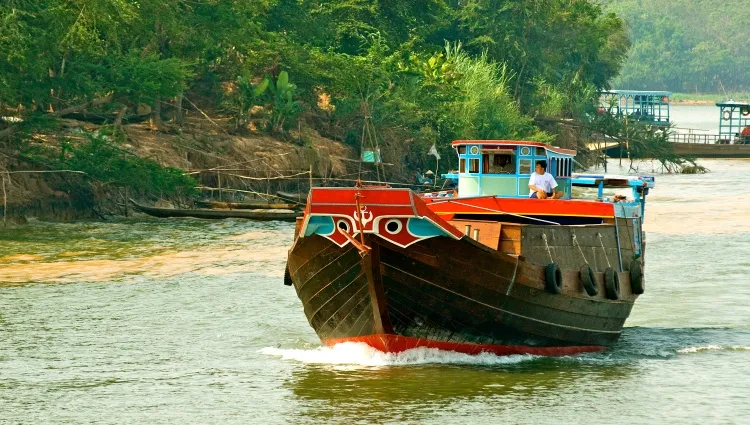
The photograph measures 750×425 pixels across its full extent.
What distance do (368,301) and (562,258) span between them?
2.87 meters

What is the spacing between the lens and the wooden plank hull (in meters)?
17.7

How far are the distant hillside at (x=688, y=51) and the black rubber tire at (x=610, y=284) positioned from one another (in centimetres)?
15168

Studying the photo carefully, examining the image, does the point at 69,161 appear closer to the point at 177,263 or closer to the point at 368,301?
the point at 177,263

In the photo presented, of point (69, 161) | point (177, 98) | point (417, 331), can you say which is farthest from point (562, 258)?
point (177, 98)

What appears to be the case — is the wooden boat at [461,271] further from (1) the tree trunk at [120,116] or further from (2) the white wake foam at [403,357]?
(1) the tree trunk at [120,116]

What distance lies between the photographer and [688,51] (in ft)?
582

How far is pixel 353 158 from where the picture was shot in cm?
4675

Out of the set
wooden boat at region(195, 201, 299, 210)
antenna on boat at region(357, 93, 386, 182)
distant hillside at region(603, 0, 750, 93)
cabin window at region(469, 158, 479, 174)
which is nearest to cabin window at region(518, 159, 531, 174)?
cabin window at region(469, 158, 479, 174)

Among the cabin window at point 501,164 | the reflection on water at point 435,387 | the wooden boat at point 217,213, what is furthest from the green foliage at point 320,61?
the reflection on water at point 435,387

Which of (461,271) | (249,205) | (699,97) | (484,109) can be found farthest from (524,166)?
(699,97)

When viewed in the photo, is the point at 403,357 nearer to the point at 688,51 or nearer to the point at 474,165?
the point at 474,165

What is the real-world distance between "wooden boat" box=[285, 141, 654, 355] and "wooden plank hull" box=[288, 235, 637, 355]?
13 millimetres

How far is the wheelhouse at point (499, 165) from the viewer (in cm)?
2236

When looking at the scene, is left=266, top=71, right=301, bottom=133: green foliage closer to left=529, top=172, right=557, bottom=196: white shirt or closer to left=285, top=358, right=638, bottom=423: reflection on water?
left=529, top=172, right=557, bottom=196: white shirt
